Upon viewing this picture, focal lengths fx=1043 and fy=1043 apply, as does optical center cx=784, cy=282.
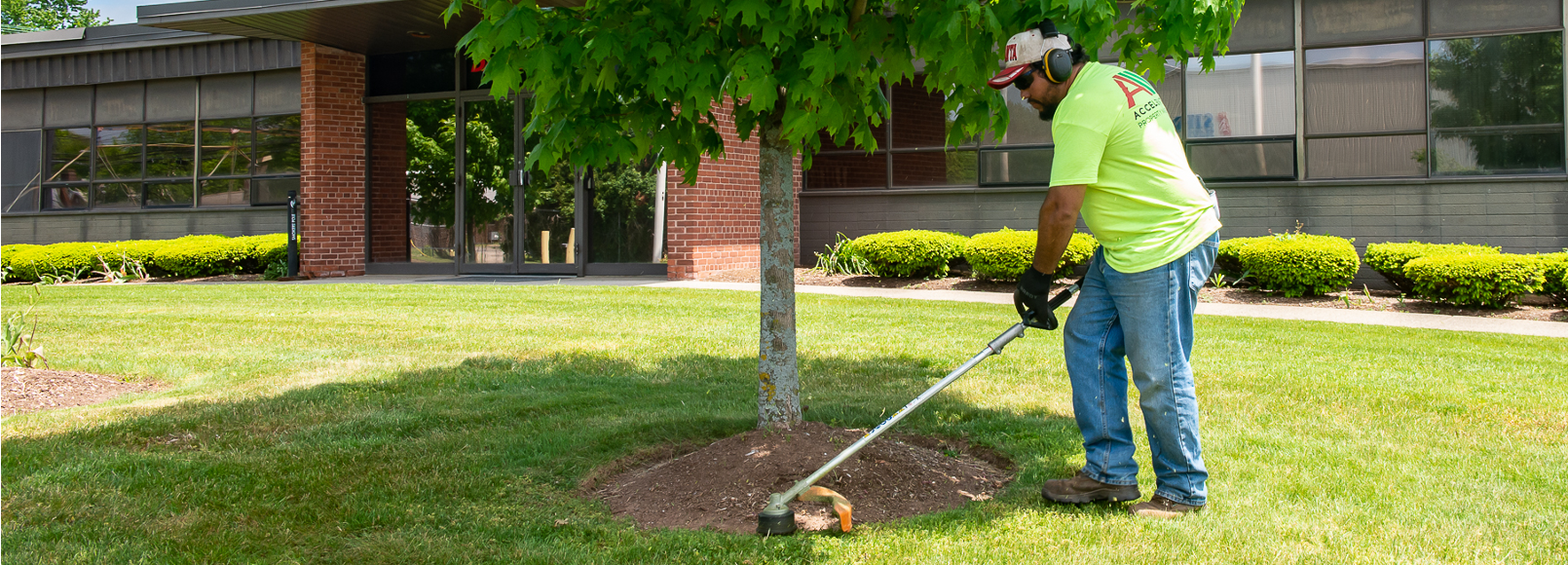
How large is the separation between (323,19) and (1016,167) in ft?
29.4

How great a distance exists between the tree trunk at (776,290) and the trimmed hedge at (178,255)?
41.6ft

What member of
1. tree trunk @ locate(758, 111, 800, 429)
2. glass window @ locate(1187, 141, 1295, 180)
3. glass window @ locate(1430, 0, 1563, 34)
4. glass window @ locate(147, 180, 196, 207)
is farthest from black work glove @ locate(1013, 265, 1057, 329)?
glass window @ locate(147, 180, 196, 207)

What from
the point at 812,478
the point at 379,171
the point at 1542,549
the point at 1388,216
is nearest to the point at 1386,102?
the point at 1388,216

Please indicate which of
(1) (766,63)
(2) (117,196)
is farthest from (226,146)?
(1) (766,63)

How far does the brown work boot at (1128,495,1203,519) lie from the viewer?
11.7 ft

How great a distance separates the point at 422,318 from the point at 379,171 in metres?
7.18

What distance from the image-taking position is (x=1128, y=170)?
347 cm

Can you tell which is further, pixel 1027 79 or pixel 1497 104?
pixel 1497 104

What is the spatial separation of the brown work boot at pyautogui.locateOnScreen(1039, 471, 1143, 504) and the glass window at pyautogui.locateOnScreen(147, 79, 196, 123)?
58.3 feet

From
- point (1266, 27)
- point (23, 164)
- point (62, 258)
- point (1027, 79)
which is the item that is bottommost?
point (62, 258)

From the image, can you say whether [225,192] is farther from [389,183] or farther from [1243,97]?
[1243,97]

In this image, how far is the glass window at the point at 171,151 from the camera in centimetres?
1744

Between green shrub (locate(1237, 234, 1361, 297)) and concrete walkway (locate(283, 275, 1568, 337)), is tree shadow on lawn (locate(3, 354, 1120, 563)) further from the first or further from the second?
green shrub (locate(1237, 234, 1361, 297))

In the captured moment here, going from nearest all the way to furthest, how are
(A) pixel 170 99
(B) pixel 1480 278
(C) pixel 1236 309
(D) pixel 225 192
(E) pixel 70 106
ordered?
(B) pixel 1480 278, (C) pixel 1236 309, (D) pixel 225 192, (A) pixel 170 99, (E) pixel 70 106
